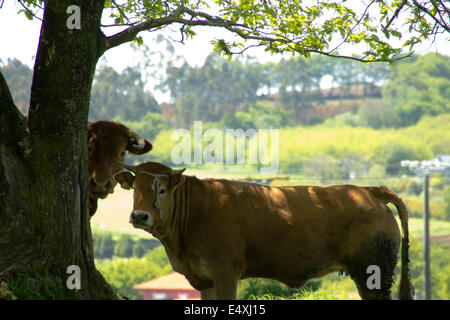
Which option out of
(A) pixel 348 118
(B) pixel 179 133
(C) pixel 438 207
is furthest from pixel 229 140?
(C) pixel 438 207

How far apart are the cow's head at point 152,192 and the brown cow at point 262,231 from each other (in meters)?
0.01

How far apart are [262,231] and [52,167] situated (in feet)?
7.99

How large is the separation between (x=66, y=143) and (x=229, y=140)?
157 metres

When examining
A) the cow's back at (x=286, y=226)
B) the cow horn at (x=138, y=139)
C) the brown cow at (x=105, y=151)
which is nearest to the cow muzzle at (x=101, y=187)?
the brown cow at (x=105, y=151)

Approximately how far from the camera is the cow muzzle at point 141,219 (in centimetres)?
686

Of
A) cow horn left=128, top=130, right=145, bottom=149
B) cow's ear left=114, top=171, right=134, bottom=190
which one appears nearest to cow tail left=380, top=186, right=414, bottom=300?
cow's ear left=114, top=171, right=134, bottom=190

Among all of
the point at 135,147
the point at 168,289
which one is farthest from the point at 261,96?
the point at 135,147

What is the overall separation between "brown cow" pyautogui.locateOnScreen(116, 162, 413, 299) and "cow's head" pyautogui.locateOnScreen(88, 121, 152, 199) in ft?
3.40

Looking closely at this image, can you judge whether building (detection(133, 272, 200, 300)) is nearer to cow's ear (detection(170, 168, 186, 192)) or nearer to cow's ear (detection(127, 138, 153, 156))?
cow's ear (detection(127, 138, 153, 156))

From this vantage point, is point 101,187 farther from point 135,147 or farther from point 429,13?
point 429,13

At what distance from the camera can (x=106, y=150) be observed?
879cm

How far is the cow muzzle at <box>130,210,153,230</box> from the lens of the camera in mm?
6863

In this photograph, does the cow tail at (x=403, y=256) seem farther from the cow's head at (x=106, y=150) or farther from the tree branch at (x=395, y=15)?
the cow's head at (x=106, y=150)
